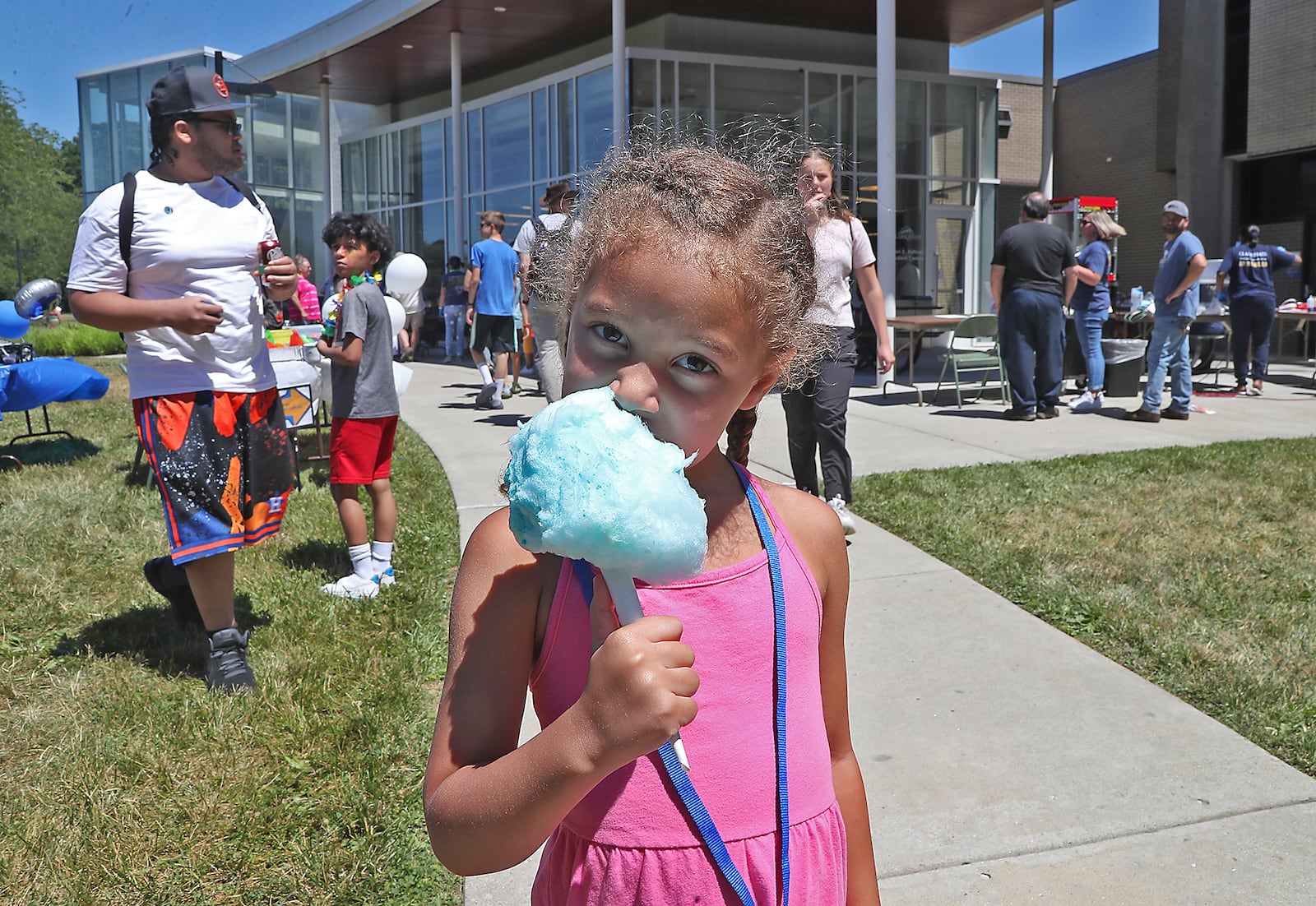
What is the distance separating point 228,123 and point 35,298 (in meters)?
7.07

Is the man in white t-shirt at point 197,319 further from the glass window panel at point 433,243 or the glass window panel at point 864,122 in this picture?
the glass window panel at point 433,243

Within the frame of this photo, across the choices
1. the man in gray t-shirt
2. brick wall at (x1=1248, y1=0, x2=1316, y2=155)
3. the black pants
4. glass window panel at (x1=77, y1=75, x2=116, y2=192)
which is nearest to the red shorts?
the black pants

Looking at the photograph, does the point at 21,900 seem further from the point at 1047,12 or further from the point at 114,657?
the point at 1047,12

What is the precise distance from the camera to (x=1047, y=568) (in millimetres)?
5285

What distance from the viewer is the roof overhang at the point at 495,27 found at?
1916 cm

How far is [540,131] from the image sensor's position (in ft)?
71.6

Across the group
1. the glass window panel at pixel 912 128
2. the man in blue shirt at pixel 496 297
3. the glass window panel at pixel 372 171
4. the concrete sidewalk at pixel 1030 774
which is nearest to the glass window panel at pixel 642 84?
the glass window panel at pixel 912 128

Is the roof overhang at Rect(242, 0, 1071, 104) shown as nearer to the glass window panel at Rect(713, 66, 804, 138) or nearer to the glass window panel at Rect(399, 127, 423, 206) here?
the glass window panel at Rect(713, 66, 804, 138)

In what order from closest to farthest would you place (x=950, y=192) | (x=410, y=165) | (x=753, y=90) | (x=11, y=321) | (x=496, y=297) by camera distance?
(x=11, y=321), (x=496, y=297), (x=753, y=90), (x=950, y=192), (x=410, y=165)

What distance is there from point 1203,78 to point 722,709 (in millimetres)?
24301

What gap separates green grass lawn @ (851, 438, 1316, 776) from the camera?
3955mm

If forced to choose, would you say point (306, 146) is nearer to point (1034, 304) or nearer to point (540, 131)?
point (540, 131)

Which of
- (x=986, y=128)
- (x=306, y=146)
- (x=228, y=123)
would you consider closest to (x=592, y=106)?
(x=986, y=128)

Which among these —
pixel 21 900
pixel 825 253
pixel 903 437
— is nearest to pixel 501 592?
pixel 21 900
